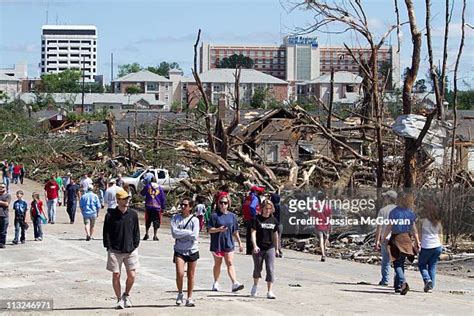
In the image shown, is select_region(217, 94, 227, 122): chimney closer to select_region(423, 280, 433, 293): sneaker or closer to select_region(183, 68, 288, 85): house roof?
select_region(423, 280, 433, 293): sneaker

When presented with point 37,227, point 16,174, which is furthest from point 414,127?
point 16,174

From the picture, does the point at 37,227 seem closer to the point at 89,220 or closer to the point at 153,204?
the point at 89,220

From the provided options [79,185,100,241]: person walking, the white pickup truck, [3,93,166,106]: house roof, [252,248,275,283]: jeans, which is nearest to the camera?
[252,248,275,283]: jeans

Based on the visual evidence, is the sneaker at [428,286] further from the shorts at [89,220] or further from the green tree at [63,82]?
the green tree at [63,82]

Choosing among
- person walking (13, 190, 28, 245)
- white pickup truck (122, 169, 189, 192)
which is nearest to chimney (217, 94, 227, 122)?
white pickup truck (122, 169, 189, 192)

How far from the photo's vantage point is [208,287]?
14.6 m

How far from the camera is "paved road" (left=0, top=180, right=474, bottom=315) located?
41.5 ft

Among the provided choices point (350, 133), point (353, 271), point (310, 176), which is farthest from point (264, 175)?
point (353, 271)

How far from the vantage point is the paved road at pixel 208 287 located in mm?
12648

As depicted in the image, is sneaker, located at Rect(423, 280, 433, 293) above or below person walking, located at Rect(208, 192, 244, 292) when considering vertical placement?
below

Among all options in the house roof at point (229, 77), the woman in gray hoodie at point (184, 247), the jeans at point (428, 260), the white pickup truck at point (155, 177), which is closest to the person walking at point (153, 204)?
the jeans at point (428, 260)

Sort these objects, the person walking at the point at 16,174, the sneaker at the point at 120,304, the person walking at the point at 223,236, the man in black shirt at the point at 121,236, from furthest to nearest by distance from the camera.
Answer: the person walking at the point at 16,174 → the person walking at the point at 223,236 → the sneaker at the point at 120,304 → the man in black shirt at the point at 121,236

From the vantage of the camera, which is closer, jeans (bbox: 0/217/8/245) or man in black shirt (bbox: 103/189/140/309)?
man in black shirt (bbox: 103/189/140/309)

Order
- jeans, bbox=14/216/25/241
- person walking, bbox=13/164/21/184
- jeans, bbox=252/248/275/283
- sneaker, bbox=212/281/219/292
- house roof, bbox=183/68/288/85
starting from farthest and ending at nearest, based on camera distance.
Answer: house roof, bbox=183/68/288/85
person walking, bbox=13/164/21/184
jeans, bbox=14/216/25/241
sneaker, bbox=212/281/219/292
jeans, bbox=252/248/275/283
